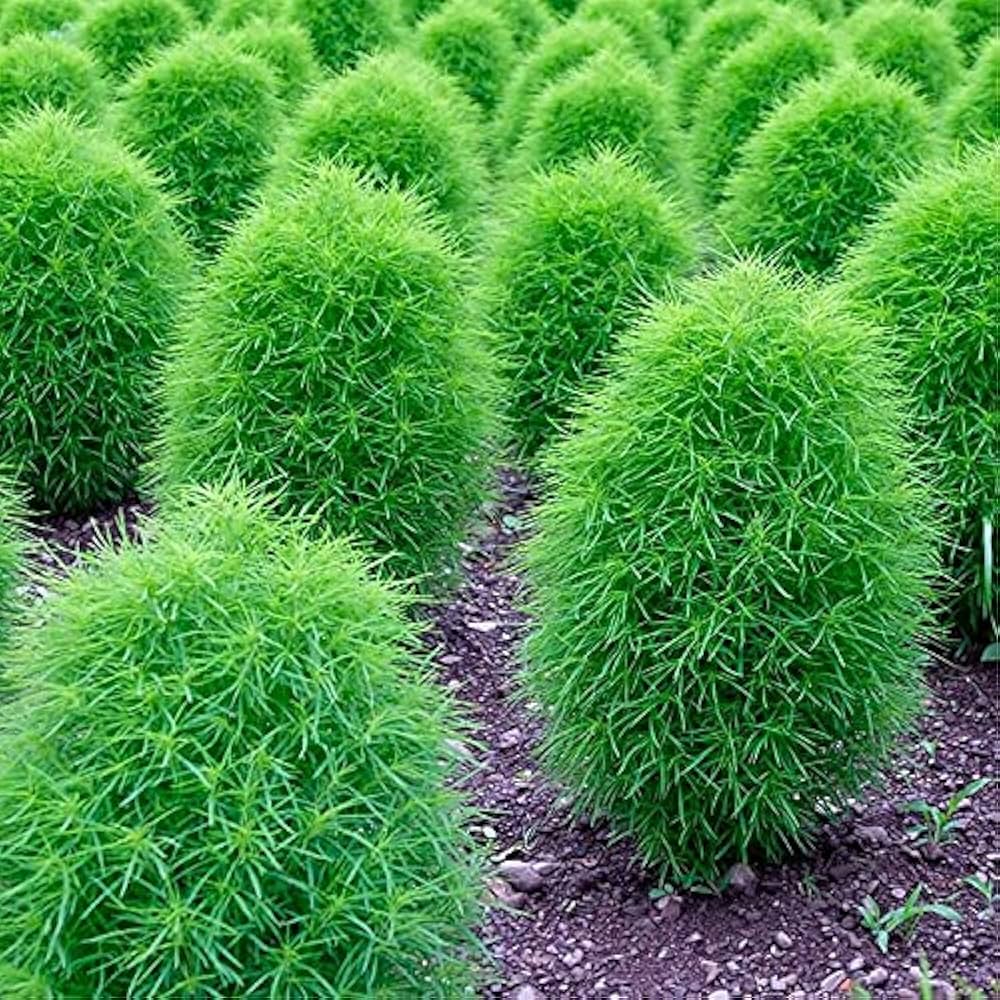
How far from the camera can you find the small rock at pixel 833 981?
2755mm

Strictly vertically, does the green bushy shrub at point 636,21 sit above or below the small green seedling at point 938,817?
above

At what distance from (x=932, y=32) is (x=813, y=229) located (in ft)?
6.88

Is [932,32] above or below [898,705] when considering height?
above

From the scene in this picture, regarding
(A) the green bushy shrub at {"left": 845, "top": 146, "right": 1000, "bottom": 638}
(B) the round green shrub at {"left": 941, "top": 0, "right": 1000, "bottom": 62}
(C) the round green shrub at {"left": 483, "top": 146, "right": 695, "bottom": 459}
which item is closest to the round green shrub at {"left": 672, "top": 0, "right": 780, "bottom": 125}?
(B) the round green shrub at {"left": 941, "top": 0, "right": 1000, "bottom": 62}

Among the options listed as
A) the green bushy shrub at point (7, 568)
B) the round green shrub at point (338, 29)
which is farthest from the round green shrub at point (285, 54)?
the green bushy shrub at point (7, 568)

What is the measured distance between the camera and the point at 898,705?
2.89m

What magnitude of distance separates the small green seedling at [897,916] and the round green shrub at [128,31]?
501 centimetres

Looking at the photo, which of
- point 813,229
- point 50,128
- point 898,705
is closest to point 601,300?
point 813,229

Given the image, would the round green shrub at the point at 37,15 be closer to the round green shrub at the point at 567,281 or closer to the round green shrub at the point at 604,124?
the round green shrub at the point at 604,124

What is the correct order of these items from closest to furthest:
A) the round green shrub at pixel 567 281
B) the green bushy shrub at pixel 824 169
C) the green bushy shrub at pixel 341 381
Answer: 1. the green bushy shrub at pixel 341 381
2. the round green shrub at pixel 567 281
3. the green bushy shrub at pixel 824 169

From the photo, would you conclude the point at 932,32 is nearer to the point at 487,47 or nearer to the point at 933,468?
the point at 487,47

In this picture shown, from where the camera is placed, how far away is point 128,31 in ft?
23.0

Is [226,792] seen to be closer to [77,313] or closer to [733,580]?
[733,580]

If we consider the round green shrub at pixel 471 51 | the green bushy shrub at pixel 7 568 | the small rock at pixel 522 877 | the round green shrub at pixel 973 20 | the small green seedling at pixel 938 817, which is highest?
the round green shrub at pixel 973 20
